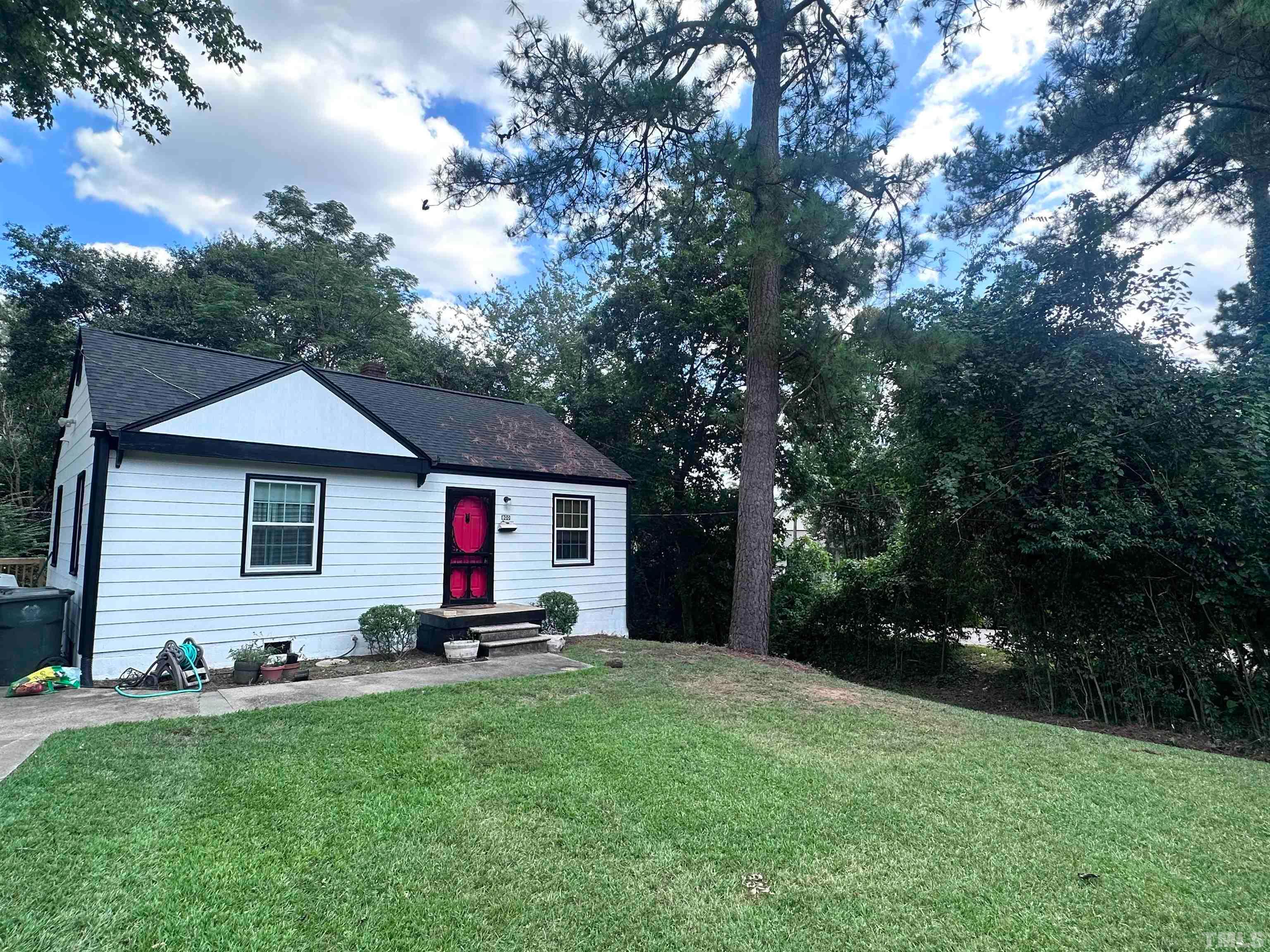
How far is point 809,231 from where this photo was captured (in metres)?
8.02

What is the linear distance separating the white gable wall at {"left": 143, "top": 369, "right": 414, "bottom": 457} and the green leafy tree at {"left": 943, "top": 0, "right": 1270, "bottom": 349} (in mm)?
8823

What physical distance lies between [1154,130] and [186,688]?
13.0m

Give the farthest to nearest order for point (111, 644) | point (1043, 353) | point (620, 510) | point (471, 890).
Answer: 1. point (620, 510)
2. point (1043, 353)
3. point (111, 644)
4. point (471, 890)

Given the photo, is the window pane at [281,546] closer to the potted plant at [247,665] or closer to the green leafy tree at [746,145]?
the potted plant at [247,665]

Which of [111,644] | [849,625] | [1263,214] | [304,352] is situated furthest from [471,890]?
[304,352]

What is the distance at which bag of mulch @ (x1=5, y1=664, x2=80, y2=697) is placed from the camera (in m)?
5.53

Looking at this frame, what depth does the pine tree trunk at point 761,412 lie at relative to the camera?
9.03 m

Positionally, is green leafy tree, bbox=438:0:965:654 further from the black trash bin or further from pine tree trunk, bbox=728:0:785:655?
the black trash bin

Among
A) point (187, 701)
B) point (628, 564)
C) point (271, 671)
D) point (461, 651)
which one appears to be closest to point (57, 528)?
point (271, 671)

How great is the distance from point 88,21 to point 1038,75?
11279 mm

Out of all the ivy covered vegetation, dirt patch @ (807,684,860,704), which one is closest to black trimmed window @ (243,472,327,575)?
dirt patch @ (807,684,860,704)

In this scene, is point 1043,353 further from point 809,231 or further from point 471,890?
point 471,890

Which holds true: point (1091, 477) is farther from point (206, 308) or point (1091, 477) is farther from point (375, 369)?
point (206, 308)

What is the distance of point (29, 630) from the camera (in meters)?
6.10
